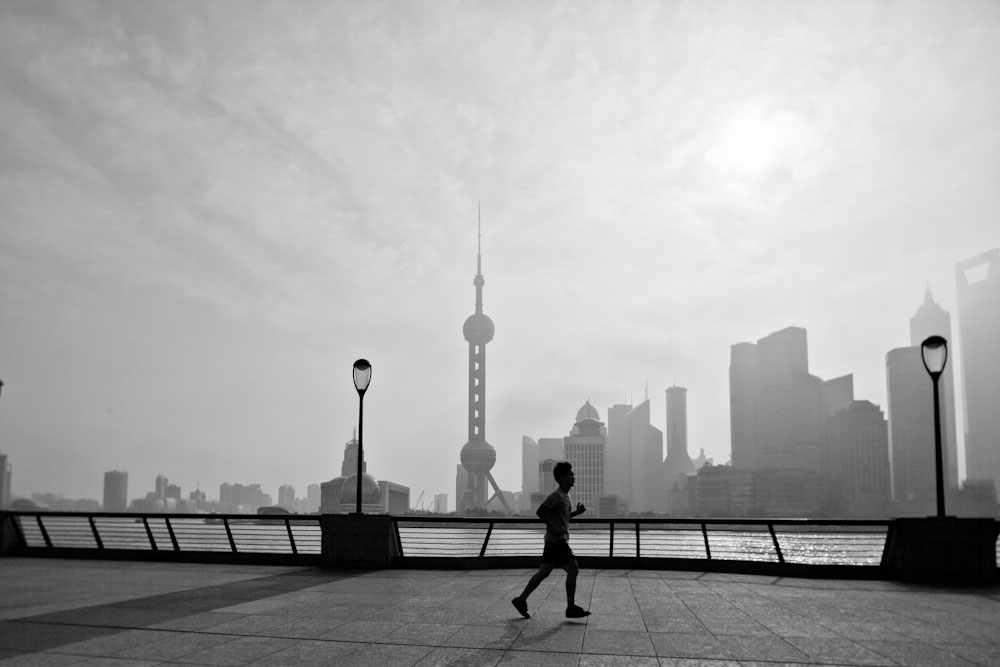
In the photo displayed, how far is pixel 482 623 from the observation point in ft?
29.8

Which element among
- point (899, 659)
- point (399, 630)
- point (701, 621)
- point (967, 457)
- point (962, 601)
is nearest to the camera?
point (899, 659)

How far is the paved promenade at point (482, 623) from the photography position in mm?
7305

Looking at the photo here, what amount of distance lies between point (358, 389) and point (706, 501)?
18573 cm

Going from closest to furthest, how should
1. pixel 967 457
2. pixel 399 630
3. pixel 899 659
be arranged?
1. pixel 899 659
2. pixel 399 630
3. pixel 967 457

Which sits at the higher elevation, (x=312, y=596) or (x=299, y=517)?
(x=299, y=517)

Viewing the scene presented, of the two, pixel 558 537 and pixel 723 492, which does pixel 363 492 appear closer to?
pixel 723 492

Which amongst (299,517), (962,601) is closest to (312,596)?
(299,517)

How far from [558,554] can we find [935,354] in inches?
382

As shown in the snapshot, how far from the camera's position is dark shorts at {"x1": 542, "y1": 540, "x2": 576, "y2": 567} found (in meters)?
9.52

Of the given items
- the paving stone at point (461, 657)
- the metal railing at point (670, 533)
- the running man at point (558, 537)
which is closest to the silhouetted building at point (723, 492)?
the metal railing at point (670, 533)

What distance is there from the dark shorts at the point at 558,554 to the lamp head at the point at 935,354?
9.28 m

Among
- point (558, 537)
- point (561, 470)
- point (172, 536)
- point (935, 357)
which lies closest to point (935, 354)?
point (935, 357)

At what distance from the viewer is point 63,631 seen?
28.3 feet

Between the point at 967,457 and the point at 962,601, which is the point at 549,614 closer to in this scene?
the point at 962,601
